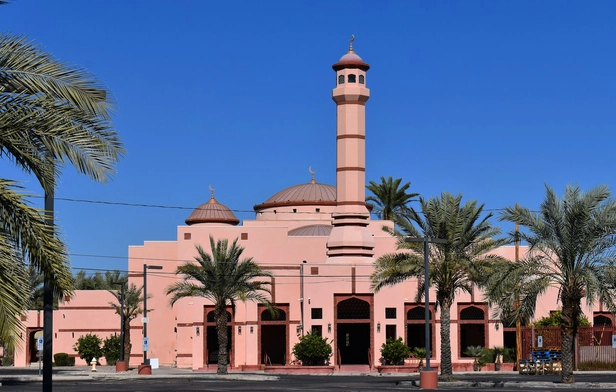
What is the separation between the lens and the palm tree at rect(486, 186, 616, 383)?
3353 centimetres

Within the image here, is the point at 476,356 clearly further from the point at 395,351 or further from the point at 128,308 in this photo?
the point at 128,308

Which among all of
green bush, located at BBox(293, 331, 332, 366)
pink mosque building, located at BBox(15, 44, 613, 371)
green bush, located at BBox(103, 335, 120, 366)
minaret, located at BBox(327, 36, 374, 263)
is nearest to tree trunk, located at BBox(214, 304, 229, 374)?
green bush, located at BBox(293, 331, 332, 366)

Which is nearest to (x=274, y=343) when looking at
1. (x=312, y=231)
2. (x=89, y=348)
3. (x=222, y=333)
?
(x=312, y=231)

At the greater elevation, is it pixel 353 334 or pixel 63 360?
pixel 353 334

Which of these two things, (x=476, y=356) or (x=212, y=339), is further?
(x=212, y=339)

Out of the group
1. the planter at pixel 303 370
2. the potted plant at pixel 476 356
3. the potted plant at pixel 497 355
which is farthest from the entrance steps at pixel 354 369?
the potted plant at pixel 497 355

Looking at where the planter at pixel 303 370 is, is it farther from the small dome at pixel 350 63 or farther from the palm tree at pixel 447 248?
the small dome at pixel 350 63

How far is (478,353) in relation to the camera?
53.4 m

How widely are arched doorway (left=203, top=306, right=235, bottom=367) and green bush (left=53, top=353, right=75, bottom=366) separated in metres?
11.5

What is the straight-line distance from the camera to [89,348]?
2554 inches

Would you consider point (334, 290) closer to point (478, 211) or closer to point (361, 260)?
point (361, 260)

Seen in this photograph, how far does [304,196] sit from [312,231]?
5.32 m

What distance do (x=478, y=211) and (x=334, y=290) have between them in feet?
56.5

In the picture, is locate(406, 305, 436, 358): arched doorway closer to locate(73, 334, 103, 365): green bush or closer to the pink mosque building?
the pink mosque building
